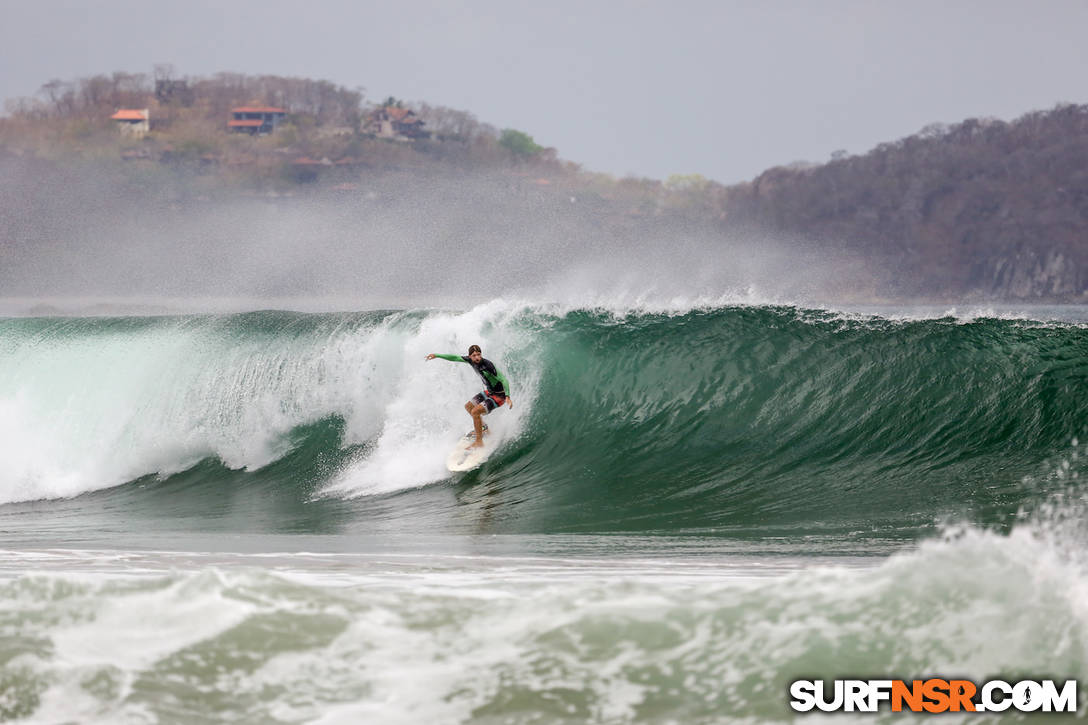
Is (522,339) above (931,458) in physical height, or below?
above

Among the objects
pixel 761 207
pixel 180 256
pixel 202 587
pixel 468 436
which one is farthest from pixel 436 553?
pixel 761 207

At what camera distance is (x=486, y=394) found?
39.4ft

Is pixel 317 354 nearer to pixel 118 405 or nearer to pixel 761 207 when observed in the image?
pixel 118 405

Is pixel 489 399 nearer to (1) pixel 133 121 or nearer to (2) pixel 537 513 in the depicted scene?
(2) pixel 537 513

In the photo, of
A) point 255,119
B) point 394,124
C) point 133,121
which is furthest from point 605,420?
point 255,119

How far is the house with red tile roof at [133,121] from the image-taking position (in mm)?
106625

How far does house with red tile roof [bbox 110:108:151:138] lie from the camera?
350 feet

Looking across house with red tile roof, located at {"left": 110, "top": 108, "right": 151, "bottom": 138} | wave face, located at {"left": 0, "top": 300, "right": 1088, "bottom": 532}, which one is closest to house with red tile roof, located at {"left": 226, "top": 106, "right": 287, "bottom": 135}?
house with red tile roof, located at {"left": 110, "top": 108, "right": 151, "bottom": 138}

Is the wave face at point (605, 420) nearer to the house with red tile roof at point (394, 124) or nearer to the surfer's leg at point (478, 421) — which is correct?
the surfer's leg at point (478, 421)

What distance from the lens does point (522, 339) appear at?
14273mm

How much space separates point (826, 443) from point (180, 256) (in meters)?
79.6

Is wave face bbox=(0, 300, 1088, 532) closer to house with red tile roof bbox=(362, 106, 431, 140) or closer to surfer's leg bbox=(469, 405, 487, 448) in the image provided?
surfer's leg bbox=(469, 405, 487, 448)

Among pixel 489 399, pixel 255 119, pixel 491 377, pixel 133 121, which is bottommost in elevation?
pixel 489 399

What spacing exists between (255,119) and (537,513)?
122 metres
